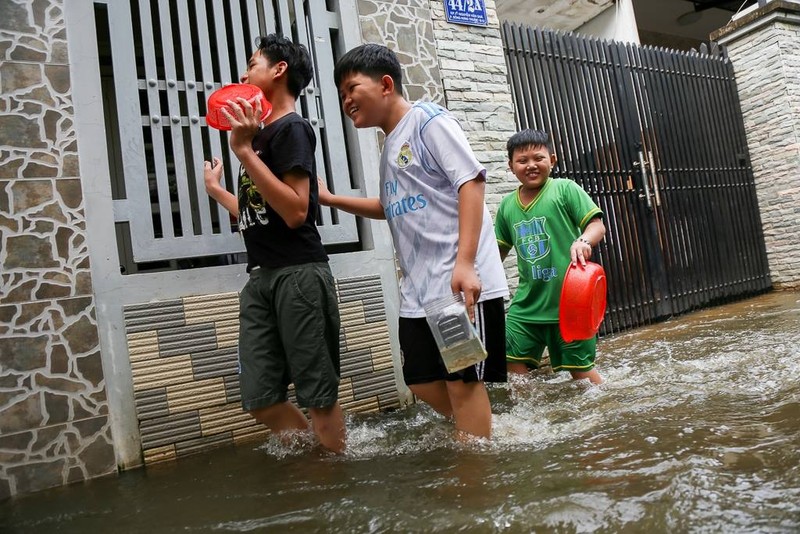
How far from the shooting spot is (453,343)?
2.06 m

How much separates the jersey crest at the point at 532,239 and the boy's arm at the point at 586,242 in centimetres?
18

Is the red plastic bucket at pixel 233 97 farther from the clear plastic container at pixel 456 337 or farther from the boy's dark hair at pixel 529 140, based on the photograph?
the boy's dark hair at pixel 529 140

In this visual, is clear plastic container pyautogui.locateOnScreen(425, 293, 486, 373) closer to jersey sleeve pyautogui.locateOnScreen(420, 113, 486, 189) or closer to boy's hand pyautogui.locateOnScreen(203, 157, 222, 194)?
jersey sleeve pyautogui.locateOnScreen(420, 113, 486, 189)

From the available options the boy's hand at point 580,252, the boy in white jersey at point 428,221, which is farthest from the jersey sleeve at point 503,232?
the boy in white jersey at point 428,221

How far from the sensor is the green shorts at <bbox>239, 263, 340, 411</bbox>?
2.34 meters

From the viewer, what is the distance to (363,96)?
2.29 meters

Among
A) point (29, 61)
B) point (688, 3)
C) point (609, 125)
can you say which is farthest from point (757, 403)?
point (688, 3)

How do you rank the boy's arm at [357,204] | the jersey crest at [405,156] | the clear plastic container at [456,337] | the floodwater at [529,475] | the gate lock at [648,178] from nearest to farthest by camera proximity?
the floodwater at [529,475], the clear plastic container at [456,337], the jersey crest at [405,156], the boy's arm at [357,204], the gate lock at [648,178]

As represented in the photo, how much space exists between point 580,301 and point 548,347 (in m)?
0.48

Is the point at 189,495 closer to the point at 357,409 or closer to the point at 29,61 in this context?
the point at 357,409

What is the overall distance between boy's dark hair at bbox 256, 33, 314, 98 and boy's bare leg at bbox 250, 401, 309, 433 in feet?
4.26

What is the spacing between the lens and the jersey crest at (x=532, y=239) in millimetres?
3338

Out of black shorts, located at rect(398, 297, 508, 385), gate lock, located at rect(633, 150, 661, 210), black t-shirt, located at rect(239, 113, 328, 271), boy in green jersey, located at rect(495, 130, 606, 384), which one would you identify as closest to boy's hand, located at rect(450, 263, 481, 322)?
black shorts, located at rect(398, 297, 508, 385)

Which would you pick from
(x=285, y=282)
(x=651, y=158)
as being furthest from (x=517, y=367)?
(x=651, y=158)
